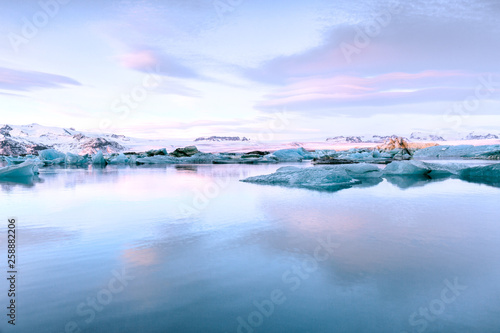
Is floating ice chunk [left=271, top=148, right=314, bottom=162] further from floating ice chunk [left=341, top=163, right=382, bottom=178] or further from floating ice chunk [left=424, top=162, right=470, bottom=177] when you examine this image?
floating ice chunk [left=341, top=163, right=382, bottom=178]

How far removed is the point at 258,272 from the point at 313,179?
7.27 m

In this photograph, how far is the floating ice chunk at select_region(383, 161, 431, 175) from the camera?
13.5 metres

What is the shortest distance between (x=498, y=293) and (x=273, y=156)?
35.3 metres

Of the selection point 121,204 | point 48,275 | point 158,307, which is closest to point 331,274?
point 158,307

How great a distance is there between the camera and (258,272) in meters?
2.65

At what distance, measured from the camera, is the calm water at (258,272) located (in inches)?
75.3

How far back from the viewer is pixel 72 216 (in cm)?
519

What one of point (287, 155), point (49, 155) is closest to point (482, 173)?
point (287, 155)

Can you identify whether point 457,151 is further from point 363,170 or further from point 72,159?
point 72,159

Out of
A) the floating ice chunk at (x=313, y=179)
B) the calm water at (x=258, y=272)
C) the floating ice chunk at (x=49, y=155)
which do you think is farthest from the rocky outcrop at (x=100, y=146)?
the calm water at (x=258, y=272)

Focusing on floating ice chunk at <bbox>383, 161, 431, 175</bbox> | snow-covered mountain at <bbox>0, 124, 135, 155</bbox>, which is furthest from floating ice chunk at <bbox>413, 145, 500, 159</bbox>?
snow-covered mountain at <bbox>0, 124, 135, 155</bbox>

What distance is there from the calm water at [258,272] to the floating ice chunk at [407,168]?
8.67 m

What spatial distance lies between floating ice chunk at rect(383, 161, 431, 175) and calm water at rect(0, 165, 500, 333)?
8.67 metres

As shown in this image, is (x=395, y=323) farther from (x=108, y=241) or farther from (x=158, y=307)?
(x=108, y=241)
